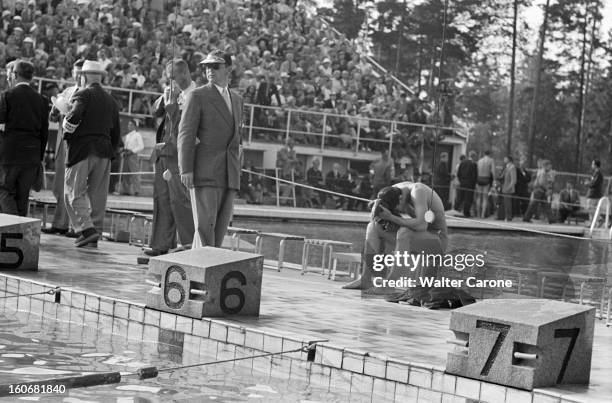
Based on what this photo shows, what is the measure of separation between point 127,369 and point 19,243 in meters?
3.20

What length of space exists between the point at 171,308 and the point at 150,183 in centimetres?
1672

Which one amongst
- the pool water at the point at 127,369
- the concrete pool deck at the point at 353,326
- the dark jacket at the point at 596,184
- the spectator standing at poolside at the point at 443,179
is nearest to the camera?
the pool water at the point at 127,369

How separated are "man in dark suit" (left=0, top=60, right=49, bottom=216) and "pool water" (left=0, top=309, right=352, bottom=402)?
14.3 feet

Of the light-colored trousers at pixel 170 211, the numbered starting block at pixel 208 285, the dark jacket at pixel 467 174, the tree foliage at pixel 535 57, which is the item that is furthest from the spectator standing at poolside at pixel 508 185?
the numbered starting block at pixel 208 285

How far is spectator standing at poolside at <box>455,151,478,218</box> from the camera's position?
92.1 ft

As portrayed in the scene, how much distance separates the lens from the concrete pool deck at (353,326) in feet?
21.5

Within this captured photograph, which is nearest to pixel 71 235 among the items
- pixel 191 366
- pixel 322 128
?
pixel 191 366

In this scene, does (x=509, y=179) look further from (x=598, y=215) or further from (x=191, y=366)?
(x=191, y=366)

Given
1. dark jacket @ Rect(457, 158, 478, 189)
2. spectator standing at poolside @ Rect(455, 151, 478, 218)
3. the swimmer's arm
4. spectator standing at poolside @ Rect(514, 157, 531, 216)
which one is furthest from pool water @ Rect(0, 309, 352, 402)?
spectator standing at poolside @ Rect(514, 157, 531, 216)

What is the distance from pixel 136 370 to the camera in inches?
269

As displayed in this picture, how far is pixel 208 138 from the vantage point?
1043 centimetres

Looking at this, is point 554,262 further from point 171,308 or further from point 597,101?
point 597,101

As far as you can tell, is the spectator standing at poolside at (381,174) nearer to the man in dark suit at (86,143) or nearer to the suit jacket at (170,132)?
the man in dark suit at (86,143)

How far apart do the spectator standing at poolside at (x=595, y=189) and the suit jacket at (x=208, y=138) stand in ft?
64.8
